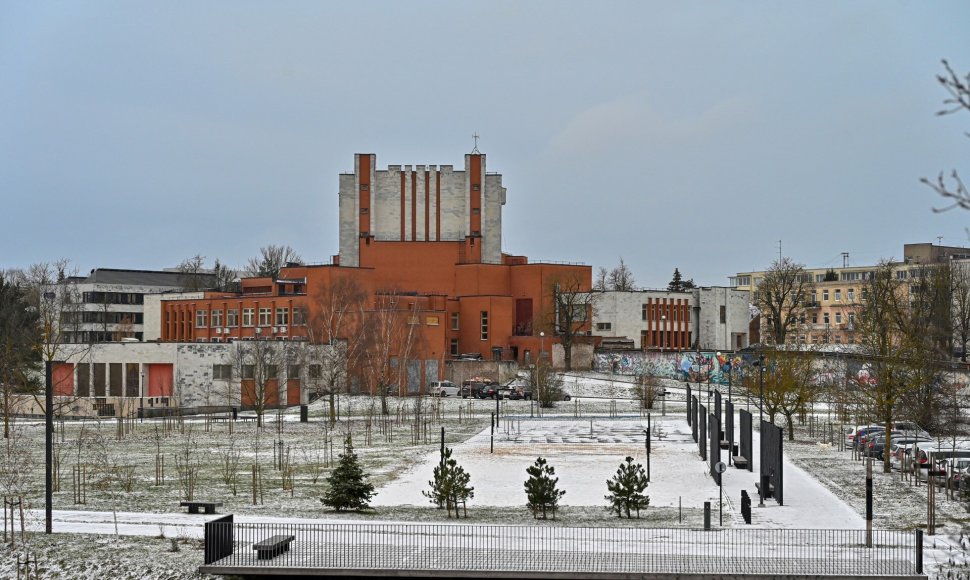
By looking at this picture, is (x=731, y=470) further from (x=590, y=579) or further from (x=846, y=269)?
(x=846, y=269)

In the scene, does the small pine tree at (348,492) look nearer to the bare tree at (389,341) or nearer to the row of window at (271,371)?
the row of window at (271,371)

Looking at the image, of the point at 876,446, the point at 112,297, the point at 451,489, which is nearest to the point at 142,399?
the point at 451,489

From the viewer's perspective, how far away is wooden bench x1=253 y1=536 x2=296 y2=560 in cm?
2516

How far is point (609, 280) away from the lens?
6924 inches

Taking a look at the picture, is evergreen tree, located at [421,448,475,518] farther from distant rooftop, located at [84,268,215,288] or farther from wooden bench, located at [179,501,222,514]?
distant rooftop, located at [84,268,215,288]

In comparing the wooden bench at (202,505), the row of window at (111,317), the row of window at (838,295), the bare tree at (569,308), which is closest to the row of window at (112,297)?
the row of window at (111,317)

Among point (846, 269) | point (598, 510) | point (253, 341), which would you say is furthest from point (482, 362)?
point (846, 269)

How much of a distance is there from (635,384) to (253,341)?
95.3 ft

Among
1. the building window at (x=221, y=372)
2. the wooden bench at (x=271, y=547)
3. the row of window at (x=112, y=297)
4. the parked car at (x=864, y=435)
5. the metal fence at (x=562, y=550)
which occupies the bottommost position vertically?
the metal fence at (x=562, y=550)

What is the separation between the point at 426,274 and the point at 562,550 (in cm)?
7628

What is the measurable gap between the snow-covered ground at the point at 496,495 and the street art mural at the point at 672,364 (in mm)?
36328

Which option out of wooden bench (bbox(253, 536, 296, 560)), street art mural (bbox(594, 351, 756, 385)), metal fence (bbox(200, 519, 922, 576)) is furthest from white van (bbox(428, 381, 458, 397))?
wooden bench (bbox(253, 536, 296, 560))

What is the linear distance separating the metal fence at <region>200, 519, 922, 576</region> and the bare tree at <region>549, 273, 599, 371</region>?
69.4 metres

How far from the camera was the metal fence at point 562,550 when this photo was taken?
955 inches
